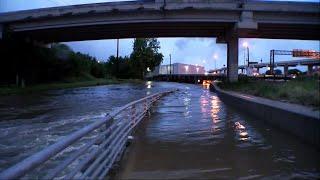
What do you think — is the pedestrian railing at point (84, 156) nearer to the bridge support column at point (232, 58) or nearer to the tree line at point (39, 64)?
the bridge support column at point (232, 58)

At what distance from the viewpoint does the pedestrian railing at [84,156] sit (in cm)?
506

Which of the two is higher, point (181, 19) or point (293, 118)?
point (181, 19)

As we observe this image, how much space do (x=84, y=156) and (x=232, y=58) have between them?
171 feet

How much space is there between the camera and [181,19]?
5450 centimetres

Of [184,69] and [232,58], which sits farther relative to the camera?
[184,69]

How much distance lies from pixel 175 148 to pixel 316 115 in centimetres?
348

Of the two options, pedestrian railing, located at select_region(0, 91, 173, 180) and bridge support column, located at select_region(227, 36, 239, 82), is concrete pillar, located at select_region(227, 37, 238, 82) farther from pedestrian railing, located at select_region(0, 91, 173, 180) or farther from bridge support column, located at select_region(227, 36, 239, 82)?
pedestrian railing, located at select_region(0, 91, 173, 180)

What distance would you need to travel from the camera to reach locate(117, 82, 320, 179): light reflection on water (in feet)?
33.0

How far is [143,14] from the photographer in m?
→ 55.4

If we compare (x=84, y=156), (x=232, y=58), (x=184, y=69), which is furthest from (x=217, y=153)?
(x=184, y=69)

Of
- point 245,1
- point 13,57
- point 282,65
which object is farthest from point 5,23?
point 282,65

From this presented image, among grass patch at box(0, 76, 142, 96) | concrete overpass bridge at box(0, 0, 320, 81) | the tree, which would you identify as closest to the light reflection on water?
grass patch at box(0, 76, 142, 96)

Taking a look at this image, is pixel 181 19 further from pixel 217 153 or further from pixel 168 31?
pixel 217 153

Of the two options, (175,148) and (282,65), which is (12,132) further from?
(282,65)
